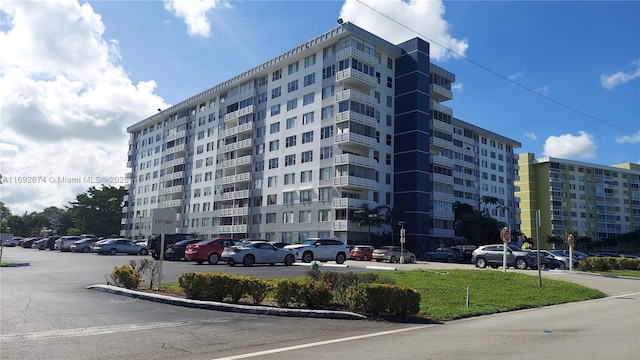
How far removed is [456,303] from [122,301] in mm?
9647

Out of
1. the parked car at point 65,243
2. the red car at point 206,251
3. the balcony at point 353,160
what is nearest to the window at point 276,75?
the balcony at point 353,160

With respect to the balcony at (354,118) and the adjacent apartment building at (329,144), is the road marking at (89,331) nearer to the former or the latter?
the adjacent apartment building at (329,144)

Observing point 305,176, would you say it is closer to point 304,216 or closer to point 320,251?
point 304,216

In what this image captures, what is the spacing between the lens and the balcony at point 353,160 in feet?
180

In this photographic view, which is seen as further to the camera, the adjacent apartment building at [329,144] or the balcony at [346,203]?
the adjacent apartment building at [329,144]

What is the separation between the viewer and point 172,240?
3703cm

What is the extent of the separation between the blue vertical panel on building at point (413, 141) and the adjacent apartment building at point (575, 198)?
60.9 meters

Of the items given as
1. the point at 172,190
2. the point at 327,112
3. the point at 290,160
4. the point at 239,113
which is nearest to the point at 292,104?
the point at 327,112

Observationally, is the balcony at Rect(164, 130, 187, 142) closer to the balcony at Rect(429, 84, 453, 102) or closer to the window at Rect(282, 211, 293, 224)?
the window at Rect(282, 211, 293, 224)

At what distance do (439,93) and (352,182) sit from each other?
22.7m

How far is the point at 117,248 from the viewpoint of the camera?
42.4 metres

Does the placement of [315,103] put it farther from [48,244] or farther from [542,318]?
[542,318]

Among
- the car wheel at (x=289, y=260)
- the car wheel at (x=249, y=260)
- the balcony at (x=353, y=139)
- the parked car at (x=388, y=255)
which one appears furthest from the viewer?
the balcony at (x=353, y=139)

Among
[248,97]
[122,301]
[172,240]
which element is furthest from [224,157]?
[122,301]
